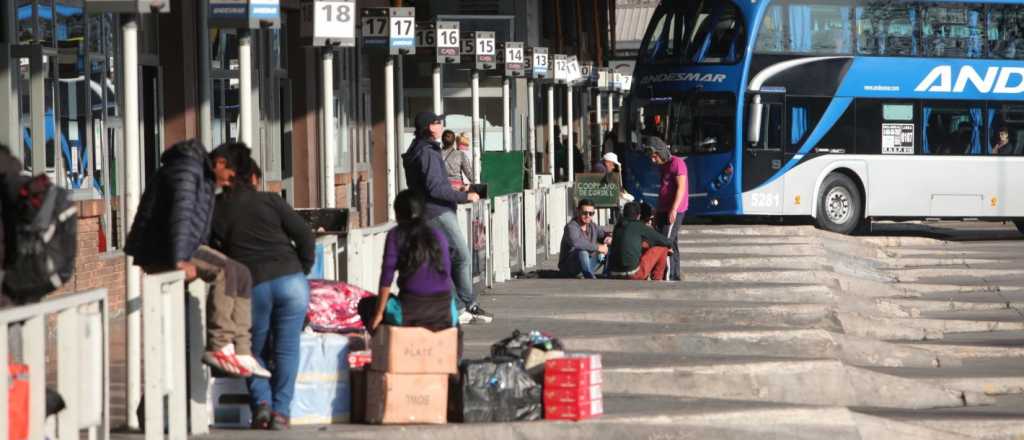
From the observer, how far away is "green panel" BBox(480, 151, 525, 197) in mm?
24391

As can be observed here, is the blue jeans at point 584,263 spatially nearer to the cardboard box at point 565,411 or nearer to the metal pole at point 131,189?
the cardboard box at point 565,411

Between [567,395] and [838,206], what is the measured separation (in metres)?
22.6

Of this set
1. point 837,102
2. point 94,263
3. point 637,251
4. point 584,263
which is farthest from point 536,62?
point 94,263

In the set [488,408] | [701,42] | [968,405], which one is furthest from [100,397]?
[701,42]

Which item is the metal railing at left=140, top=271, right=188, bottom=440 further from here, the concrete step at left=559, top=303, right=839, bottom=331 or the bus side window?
the bus side window

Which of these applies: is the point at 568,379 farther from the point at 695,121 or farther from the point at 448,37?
the point at 695,121

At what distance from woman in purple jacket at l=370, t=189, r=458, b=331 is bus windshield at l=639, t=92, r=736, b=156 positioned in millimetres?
21960

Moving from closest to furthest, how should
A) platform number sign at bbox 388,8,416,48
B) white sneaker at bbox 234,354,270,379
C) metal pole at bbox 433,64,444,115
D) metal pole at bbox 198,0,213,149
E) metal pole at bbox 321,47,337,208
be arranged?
white sneaker at bbox 234,354,270,379 → metal pole at bbox 321,47,337,208 → metal pole at bbox 198,0,213,149 → platform number sign at bbox 388,8,416,48 → metal pole at bbox 433,64,444,115

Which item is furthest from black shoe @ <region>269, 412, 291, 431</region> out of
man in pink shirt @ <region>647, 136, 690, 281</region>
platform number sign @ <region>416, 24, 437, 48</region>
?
platform number sign @ <region>416, 24, 437, 48</region>

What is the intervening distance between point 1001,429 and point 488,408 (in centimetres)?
361

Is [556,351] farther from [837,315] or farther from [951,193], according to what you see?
[951,193]

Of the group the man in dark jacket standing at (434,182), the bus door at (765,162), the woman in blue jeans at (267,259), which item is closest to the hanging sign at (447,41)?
the man in dark jacket standing at (434,182)

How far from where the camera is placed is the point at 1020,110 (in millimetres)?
34406

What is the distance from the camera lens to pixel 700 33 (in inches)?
1308
